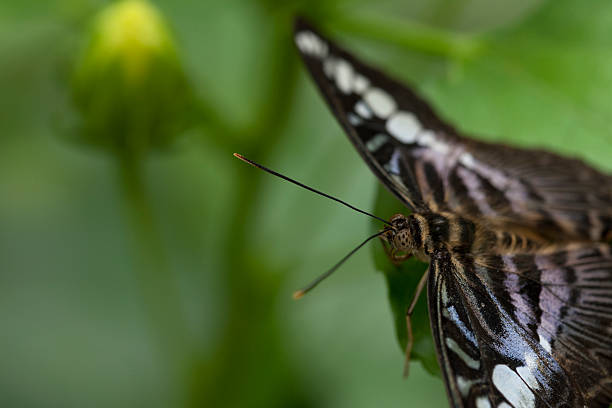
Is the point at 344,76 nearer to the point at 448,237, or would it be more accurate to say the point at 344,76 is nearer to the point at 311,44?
the point at 311,44

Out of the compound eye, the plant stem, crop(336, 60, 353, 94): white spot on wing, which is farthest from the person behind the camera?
the plant stem

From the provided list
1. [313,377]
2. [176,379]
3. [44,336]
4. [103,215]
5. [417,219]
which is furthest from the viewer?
[103,215]

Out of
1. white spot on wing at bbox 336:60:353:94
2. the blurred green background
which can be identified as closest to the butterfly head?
the blurred green background

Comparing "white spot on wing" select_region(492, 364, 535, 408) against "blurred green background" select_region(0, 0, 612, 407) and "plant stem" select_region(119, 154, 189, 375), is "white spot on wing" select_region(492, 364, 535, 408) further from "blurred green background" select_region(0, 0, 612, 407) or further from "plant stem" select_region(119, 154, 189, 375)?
"plant stem" select_region(119, 154, 189, 375)

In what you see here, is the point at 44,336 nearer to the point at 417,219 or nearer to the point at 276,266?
the point at 276,266

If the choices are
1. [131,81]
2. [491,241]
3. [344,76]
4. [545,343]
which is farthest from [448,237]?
[131,81]

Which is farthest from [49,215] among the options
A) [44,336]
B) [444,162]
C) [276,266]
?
[444,162]
